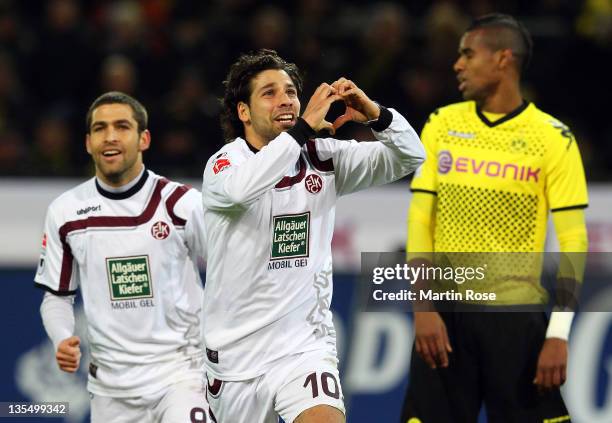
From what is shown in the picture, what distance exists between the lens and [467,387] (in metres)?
5.28

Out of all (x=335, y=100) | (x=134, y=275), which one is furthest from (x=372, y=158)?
(x=134, y=275)

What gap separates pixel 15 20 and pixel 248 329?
19.1 ft

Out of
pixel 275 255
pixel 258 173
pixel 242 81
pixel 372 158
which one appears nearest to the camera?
pixel 258 173

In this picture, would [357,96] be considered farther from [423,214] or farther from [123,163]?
[123,163]

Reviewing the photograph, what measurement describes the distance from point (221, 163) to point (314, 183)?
1.35ft

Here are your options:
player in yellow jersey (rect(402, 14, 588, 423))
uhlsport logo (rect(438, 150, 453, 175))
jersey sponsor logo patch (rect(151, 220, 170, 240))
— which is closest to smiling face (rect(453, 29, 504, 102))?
player in yellow jersey (rect(402, 14, 588, 423))

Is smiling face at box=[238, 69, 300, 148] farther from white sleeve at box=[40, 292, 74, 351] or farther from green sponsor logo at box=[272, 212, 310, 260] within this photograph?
white sleeve at box=[40, 292, 74, 351]

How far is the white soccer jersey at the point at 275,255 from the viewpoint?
4.77 m

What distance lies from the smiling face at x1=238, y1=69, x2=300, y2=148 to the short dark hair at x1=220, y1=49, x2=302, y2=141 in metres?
0.04

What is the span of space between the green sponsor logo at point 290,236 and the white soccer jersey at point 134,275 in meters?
0.77

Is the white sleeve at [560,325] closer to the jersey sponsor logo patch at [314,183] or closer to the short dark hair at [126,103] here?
the jersey sponsor logo patch at [314,183]

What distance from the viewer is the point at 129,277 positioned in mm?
5375
